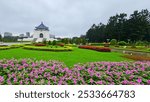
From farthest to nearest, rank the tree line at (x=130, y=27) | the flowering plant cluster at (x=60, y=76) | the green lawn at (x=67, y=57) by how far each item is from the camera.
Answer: the tree line at (x=130, y=27), the green lawn at (x=67, y=57), the flowering plant cluster at (x=60, y=76)

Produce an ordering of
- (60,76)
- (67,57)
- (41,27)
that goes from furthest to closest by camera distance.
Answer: (41,27)
(67,57)
(60,76)

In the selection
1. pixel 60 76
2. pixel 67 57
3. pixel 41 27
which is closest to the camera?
pixel 60 76

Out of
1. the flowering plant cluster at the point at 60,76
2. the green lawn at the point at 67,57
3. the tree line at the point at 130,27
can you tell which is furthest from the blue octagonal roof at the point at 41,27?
the flowering plant cluster at the point at 60,76

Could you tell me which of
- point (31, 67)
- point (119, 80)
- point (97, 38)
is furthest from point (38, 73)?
point (97, 38)

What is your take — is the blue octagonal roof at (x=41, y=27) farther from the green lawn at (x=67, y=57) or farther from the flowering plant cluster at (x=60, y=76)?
the flowering plant cluster at (x=60, y=76)

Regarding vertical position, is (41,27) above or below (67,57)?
above

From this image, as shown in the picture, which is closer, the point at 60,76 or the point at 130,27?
the point at 60,76

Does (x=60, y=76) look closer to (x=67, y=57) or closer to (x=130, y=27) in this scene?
(x=67, y=57)

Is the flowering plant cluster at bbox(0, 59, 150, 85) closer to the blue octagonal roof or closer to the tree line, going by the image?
the tree line

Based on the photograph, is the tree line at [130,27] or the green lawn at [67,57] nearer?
the green lawn at [67,57]

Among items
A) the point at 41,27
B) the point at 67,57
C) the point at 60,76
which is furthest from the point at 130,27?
the point at 60,76

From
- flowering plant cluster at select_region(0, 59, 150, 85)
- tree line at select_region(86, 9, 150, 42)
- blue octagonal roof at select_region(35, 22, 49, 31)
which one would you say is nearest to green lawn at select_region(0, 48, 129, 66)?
flowering plant cluster at select_region(0, 59, 150, 85)

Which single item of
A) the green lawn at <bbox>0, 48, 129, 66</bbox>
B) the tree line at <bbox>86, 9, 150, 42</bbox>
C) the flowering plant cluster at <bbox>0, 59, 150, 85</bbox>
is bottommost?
the green lawn at <bbox>0, 48, 129, 66</bbox>

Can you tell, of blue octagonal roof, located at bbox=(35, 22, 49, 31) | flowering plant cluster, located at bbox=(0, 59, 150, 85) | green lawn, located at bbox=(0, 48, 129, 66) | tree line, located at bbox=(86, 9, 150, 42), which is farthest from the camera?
blue octagonal roof, located at bbox=(35, 22, 49, 31)
